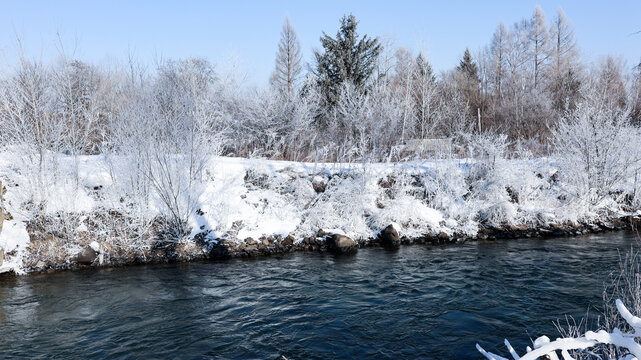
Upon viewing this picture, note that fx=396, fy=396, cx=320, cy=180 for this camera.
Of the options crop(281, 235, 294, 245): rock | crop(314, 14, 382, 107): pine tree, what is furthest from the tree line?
crop(281, 235, 294, 245): rock

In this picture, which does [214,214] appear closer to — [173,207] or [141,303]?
[173,207]

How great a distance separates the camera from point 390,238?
1358 cm

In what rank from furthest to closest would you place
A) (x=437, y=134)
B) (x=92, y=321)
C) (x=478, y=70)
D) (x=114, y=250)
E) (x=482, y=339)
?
1. (x=478, y=70)
2. (x=437, y=134)
3. (x=114, y=250)
4. (x=92, y=321)
5. (x=482, y=339)

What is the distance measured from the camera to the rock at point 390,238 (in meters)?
13.5

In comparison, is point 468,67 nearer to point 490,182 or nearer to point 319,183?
point 490,182

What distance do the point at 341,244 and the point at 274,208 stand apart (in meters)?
2.87

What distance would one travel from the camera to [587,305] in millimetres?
7594

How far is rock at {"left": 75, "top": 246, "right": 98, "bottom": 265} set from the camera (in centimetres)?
1102

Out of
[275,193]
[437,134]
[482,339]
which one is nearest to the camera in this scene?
[482,339]

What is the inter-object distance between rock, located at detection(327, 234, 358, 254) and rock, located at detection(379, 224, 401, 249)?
1.17 m

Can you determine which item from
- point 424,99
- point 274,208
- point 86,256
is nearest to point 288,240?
point 274,208

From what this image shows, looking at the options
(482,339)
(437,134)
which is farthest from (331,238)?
(437,134)

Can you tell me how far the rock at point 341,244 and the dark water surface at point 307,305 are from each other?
2.39ft

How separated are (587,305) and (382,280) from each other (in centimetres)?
421
